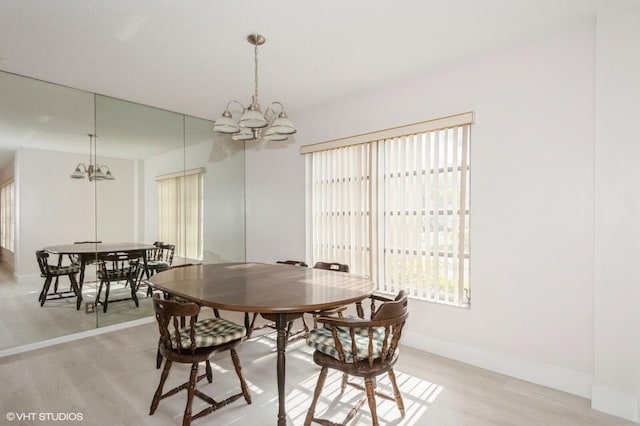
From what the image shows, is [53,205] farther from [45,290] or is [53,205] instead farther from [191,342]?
[191,342]

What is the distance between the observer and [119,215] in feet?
12.5

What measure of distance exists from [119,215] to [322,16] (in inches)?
127

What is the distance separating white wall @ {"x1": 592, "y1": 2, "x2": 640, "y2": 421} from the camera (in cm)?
209

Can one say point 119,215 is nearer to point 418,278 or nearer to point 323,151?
point 323,151

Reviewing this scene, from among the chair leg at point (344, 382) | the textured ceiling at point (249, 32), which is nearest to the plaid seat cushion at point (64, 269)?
the textured ceiling at point (249, 32)

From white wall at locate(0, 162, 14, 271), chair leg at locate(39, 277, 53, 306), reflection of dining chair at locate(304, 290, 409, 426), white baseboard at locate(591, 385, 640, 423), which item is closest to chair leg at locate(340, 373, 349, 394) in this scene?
reflection of dining chair at locate(304, 290, 409, 426)

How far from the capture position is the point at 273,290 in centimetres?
213

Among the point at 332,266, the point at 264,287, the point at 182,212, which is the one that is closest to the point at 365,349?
the point at 264,287

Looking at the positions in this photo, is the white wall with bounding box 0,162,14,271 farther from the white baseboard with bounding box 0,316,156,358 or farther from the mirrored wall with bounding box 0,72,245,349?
the white baseboard with bounding box 0,316,156,358

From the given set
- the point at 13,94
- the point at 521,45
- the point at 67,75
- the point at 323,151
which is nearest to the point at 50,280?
the point at 13,94

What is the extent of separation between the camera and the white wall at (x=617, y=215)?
209 centimetres

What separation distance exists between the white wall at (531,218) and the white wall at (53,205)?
360cm

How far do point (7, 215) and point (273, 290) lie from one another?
314 centimetres

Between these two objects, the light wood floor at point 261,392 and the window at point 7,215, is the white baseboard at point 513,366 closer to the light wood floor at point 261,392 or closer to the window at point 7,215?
the light wood floor at point 261,392
